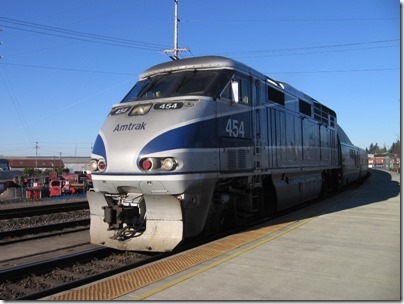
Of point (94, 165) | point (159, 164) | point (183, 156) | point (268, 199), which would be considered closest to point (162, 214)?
point (159, 164)

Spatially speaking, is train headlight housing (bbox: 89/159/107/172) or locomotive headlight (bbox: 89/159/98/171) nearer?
train headlight housing (bbox: 89/159/107/172)

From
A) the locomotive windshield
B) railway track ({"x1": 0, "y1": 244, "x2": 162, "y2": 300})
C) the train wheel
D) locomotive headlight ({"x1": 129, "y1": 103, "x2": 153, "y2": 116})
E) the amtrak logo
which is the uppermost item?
the locomotive windshield

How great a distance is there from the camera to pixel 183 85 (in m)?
8.16

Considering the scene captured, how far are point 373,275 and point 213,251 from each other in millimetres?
2468

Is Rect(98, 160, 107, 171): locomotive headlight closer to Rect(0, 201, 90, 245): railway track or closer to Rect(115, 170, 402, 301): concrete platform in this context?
Rect(115, 170, 402, 301): concrete platform

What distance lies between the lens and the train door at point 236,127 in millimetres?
7977

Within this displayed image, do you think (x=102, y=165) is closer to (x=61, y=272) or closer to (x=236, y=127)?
(x=61, y=272)

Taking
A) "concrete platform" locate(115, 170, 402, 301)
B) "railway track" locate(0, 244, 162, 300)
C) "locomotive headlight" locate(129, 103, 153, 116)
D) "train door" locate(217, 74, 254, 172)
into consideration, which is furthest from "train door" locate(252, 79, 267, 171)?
"railway track" locate(0, 244, 162, 300)

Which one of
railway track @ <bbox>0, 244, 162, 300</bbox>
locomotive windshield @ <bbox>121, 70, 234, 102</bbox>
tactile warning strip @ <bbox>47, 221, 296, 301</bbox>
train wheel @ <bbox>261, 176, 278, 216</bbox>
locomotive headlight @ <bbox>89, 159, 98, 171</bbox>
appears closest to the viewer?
tactile warning strip @ <bbox>47, 221, 296, 301</bbox>

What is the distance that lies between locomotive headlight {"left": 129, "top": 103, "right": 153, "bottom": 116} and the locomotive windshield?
42 cm

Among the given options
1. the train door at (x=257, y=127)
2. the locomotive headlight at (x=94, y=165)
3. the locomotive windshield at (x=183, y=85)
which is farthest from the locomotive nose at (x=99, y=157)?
the train door at (x=257, y=127)

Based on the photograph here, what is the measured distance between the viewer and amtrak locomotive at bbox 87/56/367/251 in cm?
694

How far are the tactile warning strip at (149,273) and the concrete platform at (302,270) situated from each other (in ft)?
0.58

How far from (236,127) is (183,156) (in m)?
1.94
